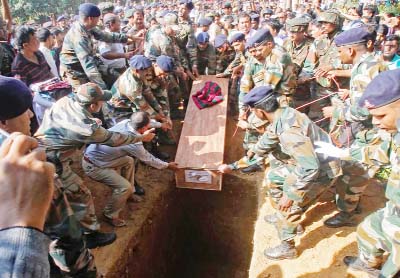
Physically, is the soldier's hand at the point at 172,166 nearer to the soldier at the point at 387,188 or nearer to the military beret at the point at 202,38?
the soldier at the point at 387,188

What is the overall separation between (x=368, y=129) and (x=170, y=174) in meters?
3.15

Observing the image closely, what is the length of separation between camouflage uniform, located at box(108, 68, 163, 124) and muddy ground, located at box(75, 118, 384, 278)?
1.09 meters

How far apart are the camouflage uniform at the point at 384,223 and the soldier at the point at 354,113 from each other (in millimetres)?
323

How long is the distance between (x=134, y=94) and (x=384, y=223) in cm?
354

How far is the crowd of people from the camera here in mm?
1223

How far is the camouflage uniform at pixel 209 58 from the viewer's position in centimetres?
707

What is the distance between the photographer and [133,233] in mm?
4375

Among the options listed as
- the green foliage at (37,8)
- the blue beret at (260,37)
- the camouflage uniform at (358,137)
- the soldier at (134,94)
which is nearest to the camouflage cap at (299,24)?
the blue beret at (260,37)

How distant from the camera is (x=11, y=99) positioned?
6.94 feet

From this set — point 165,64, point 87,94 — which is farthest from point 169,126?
point 87,94

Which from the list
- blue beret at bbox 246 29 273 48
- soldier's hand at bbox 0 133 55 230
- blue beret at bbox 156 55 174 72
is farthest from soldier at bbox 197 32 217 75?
soldier's hand at bbox 0 133 55 230

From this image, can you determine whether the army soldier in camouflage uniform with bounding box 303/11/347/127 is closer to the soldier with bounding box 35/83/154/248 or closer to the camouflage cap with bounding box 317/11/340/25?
the camouflage cap with bounding box 317/11/340/25

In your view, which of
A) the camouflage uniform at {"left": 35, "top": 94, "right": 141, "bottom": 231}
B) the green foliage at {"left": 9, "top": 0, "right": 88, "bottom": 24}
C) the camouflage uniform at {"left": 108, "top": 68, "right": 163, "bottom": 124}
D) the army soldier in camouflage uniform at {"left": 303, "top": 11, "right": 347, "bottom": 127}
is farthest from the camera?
the green foliage at {"left": 9, "top": 0, "right": 88, "bottom": 24}

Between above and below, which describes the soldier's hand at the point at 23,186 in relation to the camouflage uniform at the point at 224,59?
above
